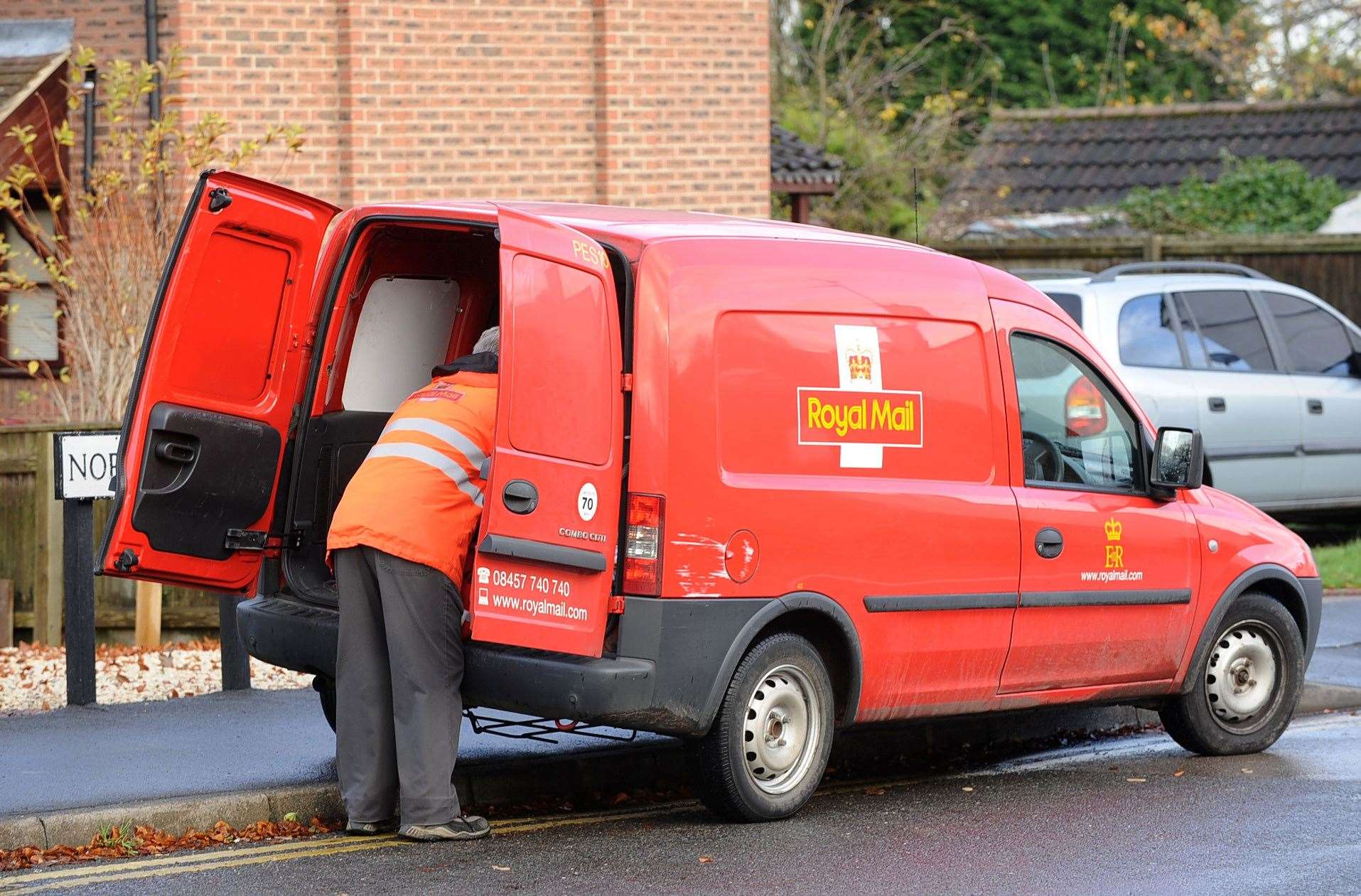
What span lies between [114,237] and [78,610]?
3.90 meters

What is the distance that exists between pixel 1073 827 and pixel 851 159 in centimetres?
1733

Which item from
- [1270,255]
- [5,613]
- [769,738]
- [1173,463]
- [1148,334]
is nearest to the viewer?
[769,738]

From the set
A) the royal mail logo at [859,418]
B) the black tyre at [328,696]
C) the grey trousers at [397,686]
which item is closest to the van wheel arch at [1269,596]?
the royal mail logo at [859,418]

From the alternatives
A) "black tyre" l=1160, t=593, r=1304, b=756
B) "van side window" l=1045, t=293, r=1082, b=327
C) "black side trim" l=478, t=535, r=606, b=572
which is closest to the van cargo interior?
"black side trim" l=478, t=535, r=606, b=572

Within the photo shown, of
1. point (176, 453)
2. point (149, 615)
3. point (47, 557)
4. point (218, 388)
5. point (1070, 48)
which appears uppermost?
point (1070, 48)

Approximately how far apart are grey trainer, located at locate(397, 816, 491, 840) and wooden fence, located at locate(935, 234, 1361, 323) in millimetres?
11778

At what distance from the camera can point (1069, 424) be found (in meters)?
7.47

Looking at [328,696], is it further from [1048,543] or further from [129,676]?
[1048,543]

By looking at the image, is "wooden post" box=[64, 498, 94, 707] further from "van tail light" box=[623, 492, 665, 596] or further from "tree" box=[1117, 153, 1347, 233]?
"tree" box=[1117, 153, 1347, 233]

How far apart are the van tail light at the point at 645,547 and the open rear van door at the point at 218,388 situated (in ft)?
5.17

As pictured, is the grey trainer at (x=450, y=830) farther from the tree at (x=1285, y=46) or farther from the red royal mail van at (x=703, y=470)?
the tree at (x=1285, y=46)

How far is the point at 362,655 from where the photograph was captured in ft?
20.7

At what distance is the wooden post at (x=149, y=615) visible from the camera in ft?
32.4

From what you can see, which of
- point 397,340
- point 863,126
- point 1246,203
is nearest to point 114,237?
point 397,340
